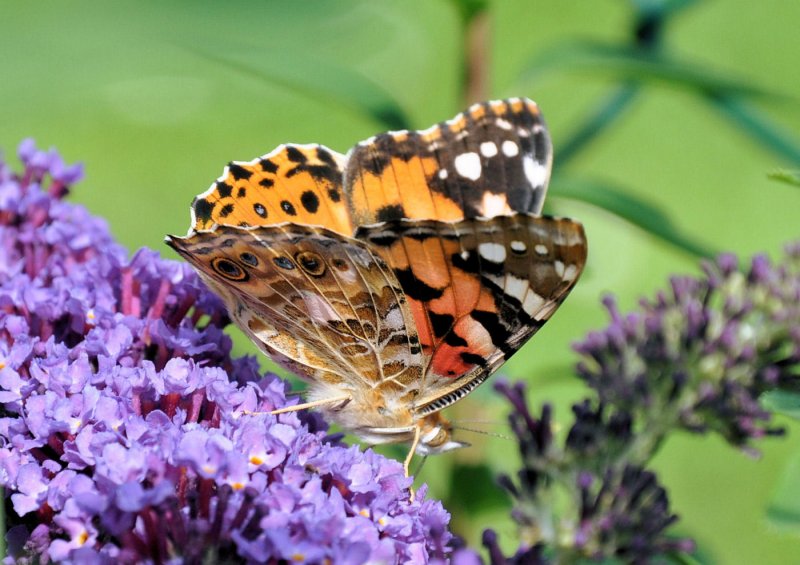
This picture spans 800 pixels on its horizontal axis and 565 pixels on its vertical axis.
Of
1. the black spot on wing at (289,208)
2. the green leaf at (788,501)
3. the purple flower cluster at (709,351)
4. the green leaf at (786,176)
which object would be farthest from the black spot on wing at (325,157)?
the green leaf at (788,501)

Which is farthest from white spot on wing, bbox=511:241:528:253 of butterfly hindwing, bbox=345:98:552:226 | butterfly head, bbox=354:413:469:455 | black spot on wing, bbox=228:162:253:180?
black spot on wing, bbox=228:162:253:180

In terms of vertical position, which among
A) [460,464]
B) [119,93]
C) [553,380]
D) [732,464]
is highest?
[119,93]

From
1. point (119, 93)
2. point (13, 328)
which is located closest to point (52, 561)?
point (13, 328)

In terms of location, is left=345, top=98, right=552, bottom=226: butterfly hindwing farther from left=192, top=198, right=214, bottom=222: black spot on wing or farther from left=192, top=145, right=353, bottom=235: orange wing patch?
left=192, top=198, right=214, bottom=222: black spot on wing

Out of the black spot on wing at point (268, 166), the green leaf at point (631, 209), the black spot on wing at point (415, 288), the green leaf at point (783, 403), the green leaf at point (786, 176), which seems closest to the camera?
the green leaf at point (786, 176)

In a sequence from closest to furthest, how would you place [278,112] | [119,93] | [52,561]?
[52,561] → [119,93] → [278,112]

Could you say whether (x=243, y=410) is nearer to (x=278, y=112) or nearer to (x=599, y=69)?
(x=599, y=69)

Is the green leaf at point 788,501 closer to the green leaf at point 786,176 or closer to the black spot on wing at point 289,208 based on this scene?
the green leaf at point 786,176
